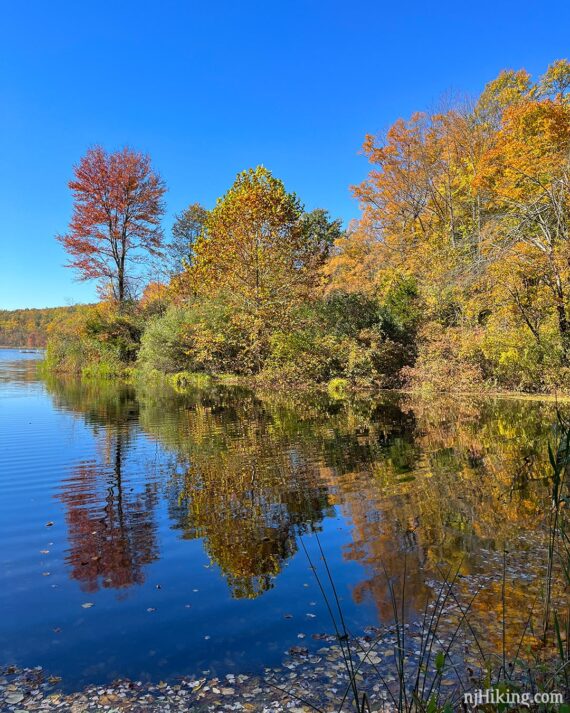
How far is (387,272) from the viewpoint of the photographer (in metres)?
24.8

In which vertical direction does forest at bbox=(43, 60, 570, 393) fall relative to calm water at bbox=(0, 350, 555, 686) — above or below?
above

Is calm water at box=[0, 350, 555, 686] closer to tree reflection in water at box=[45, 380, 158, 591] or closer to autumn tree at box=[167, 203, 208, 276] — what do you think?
tree reflection in water at box=[45, 380, 158, 591]

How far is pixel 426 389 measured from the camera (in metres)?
20.8

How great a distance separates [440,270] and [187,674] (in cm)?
2018

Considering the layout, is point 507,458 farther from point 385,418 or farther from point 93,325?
point 93,325

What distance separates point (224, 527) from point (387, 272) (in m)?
20.7

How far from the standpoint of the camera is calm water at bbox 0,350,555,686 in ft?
12.6

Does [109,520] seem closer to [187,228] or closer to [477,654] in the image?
[477,654]

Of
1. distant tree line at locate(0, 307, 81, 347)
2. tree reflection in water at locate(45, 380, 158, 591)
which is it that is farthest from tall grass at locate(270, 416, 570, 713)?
distant tree line at locate(0, 307, 81, 347)

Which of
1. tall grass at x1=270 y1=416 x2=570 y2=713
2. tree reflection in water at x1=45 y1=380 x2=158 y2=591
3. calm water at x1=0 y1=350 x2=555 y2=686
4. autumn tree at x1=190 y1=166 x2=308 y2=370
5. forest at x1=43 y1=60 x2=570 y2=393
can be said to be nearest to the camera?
tall grass at x1=270 y1=416 x2=570 y2=713

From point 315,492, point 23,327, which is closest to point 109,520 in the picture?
point 315,492

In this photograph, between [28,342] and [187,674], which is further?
[28,342]

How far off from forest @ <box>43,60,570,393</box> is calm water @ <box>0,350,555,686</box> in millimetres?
5974

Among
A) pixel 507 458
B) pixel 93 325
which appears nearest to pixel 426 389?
pixel 507 458
